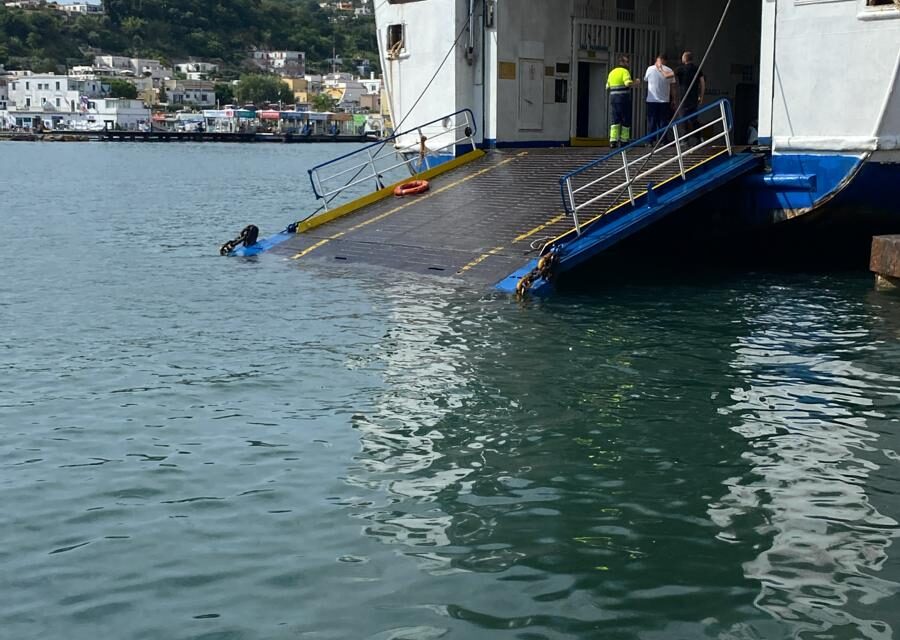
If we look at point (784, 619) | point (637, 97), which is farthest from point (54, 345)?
point (637, 97)

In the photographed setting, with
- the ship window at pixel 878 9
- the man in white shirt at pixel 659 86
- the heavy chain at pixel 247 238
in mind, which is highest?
the ship window at pixel 878 9

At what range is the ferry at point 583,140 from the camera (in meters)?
15.9

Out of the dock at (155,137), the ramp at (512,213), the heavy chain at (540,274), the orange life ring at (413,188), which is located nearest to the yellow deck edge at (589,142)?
the ramp at (512,213)

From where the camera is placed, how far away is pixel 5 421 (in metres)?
9.05

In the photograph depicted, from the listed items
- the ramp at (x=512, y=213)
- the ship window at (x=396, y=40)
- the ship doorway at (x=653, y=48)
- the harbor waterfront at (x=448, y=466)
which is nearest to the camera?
the harbor waterfront at (x=448, y=466)

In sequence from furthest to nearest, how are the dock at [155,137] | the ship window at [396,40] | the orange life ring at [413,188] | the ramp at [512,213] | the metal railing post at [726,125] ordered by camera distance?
the dock at [155,137]
the ship window at [396,40]
the orange life ring at [413,188]
the metal railing post at [726,125]
the ramp at [512,213]

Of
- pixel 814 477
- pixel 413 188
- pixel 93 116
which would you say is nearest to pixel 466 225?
pixel 413 188

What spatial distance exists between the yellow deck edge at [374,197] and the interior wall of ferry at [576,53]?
106 centimetres

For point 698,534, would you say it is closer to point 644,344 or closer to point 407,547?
point 407,547

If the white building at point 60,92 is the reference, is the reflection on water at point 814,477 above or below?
below

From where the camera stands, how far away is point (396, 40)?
23344mm

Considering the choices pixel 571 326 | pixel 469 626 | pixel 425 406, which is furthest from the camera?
pixel 571 326

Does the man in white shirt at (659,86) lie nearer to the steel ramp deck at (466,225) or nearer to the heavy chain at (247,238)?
the steel ramp deck at (466,225)

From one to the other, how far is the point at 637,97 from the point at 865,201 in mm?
8954
